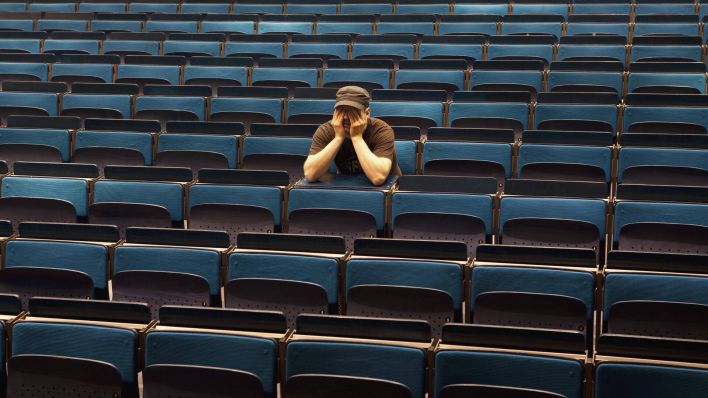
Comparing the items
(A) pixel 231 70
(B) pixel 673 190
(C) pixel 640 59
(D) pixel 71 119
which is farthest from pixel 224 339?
(C) pixel 640 59

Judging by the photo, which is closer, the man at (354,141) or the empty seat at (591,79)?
the man at (354,141)

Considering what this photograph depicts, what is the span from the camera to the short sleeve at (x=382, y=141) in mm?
2051

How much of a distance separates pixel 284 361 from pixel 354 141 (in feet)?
2.60

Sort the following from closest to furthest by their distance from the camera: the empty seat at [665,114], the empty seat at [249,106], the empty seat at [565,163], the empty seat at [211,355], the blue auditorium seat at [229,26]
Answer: the empty seat at [211,355], the empty seat at [565,163], the empty seat at [665,114], the empty seat at [249,106], the blue auditorium seat at [229,26]

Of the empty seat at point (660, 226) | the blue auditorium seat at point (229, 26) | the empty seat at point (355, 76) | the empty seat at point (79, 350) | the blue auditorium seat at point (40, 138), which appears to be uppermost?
the blue auditorium seat at point (229, 26)

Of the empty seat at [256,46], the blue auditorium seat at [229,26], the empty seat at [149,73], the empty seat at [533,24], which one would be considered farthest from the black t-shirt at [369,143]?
the blue auditorium seat at [229,26]

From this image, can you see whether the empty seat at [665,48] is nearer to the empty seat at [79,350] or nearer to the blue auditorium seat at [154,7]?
the blue auditorium seat at [154,7]

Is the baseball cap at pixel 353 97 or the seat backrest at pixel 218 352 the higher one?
the baseball cap at pixel 353 97

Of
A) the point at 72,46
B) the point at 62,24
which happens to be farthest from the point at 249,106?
the point at 62,24

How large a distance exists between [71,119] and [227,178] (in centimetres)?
72

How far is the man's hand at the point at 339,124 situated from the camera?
2.03 metres

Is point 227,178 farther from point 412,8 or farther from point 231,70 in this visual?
point 412,8

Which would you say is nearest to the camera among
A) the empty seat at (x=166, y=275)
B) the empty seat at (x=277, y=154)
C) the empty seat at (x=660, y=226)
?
the empty seat at (x=166, y=275)

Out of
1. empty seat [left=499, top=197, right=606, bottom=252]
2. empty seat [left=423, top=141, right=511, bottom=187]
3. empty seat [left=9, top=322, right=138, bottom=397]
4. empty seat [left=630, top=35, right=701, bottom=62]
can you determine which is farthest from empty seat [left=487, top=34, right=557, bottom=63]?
empty seat [left=9, top=322, right=138, bottom=397]
